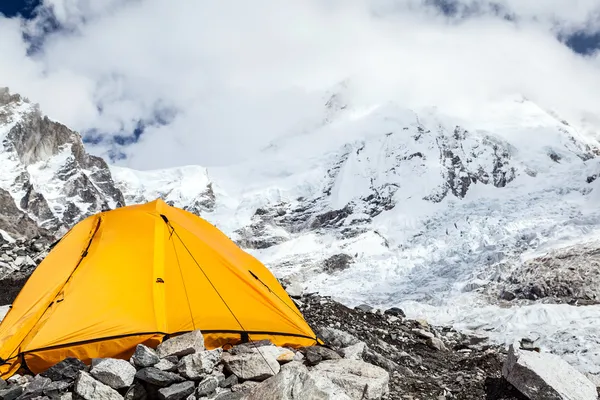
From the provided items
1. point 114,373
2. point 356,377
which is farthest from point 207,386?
point 356,377

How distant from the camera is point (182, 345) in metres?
5.01

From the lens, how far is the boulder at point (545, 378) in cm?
500

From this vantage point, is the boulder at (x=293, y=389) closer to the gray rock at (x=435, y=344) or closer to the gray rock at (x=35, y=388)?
the gray rock at (x=35, y=388)

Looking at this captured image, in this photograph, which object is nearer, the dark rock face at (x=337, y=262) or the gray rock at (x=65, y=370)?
the gray rock at (x=65, y=370)

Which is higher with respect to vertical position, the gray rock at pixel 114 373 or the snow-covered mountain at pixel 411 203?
the gray rock at pixel 114 373

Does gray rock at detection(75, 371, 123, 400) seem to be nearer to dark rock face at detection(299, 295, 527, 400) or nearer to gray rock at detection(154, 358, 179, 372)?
A: gray rock at detection(154, 358, 179, 372)

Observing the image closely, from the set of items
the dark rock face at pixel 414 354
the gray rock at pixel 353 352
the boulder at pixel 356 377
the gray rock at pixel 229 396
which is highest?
the gray rock at pixel 229 396

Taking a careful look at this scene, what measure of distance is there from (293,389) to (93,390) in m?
1.97

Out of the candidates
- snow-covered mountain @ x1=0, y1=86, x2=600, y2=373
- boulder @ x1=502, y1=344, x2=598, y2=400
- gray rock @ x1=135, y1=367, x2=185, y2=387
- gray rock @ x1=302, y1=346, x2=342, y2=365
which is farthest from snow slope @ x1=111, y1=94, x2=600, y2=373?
gray rock @ x1=135, y1=367, x2=185, y2=387

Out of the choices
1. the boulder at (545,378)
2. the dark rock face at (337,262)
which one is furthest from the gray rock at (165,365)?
the dark rock face at (337,262)

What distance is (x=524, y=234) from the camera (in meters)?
56.1

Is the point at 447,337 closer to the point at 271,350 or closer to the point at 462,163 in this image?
the point at 271,350

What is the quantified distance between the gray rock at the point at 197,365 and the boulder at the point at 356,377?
101 cm

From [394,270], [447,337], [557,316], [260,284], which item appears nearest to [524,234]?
[394,270]
